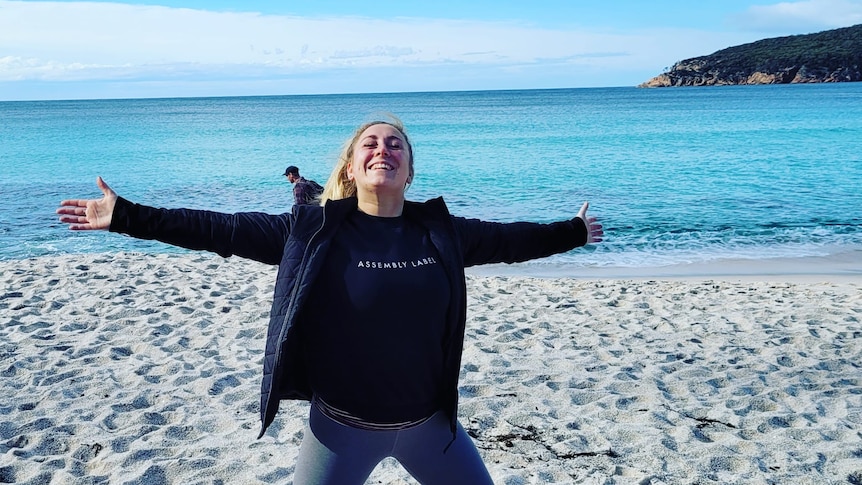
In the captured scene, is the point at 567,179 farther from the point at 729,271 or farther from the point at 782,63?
the point at 782,63

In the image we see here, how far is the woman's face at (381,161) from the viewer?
3.03 metres

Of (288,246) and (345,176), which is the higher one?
(345,176)

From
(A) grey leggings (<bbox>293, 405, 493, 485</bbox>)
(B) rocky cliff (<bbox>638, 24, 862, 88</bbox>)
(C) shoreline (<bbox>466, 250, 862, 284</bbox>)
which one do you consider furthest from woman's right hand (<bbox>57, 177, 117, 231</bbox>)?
(B) rocky cliff (<bbox>638, 24, 862, 88</bbox>)

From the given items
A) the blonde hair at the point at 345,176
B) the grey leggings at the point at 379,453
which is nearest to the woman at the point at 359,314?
the grey leggings at the point at 379,453

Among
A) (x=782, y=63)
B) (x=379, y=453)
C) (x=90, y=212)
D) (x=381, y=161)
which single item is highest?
(x=381, y=161)

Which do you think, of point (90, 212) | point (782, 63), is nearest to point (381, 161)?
point (90, 212)

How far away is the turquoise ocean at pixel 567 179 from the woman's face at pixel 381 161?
0.95 feet

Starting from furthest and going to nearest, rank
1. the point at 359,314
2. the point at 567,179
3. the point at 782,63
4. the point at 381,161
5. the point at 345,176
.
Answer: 1. the point at 782,63
2. the point at 567,179
3. the point at 345,176
4. the point at 381,161
5. the point at 359,314

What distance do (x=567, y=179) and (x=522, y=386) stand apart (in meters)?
22.9

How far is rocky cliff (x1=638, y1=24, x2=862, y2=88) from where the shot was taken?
146 meters

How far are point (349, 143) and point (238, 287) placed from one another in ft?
25.1

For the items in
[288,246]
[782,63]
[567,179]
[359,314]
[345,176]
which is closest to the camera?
[359,314]

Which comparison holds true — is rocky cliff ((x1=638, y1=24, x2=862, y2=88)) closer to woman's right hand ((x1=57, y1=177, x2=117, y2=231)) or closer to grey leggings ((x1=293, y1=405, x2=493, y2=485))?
grey leggings ((x1=293, y1=405, x2=493, y2=485))

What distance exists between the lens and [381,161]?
3.07 meters
